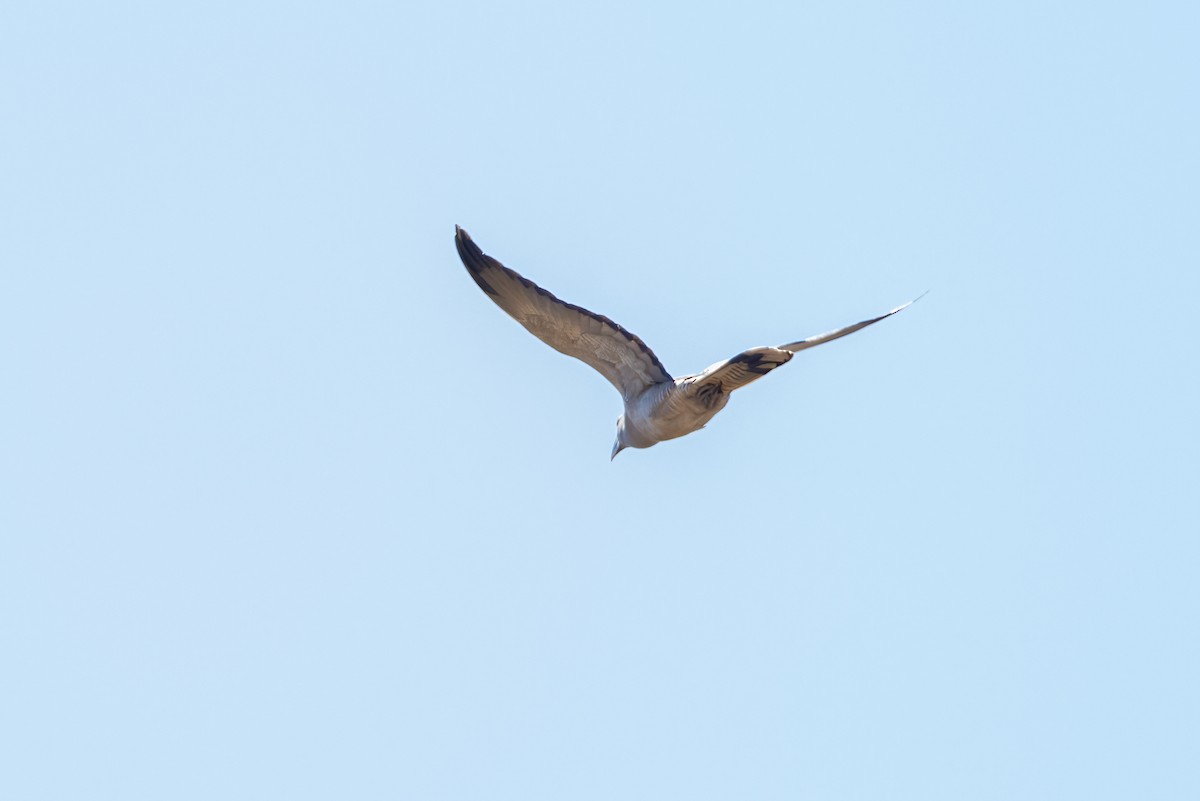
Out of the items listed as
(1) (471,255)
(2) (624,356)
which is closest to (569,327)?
(2) (624,356)

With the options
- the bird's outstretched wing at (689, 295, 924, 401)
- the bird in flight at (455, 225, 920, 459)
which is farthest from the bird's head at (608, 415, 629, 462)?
the bird's outstretched wing at (689, 295, 924, 401)

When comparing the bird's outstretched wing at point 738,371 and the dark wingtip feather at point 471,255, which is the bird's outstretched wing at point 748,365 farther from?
the dark wingtip feather at point 471,255

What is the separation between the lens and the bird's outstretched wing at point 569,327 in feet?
65.8

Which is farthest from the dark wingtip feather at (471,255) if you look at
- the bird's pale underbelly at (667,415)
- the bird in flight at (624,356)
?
the bird's pale underbelly at (667,415)

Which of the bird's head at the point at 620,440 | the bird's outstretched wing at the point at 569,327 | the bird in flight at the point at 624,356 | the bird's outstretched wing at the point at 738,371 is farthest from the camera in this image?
the bird's head at the point at 620,440

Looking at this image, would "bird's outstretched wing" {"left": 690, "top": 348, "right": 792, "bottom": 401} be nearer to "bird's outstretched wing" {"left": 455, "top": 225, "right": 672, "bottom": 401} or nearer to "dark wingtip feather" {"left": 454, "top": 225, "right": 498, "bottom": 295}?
"bird's outstretched wing" {"left": 455, "top": 225, "right": 672, "bottom": 401}

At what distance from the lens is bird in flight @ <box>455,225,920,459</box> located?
19.5 metres

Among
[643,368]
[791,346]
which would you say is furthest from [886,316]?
[643,368]

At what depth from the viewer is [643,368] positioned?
832 inches

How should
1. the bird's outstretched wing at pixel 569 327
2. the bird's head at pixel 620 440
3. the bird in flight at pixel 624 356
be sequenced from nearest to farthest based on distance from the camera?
the bird in flight at pixel 624 356 → the bird's outstretched wing at pixel 569 327 → the bird's head at pixel 620 440

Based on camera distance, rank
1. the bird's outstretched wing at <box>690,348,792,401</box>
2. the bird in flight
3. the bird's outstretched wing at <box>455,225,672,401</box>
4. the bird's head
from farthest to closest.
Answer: the bird's head → the bird's outstretched wing at <box>455,225,672,401</box> → the bird in flight → the bird's outstretched wing at <box>690,348,792,401</box>

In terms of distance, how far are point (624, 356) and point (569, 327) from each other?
2.53 ft

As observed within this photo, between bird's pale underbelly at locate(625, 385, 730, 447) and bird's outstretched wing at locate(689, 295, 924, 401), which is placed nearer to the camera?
bird's outstretched wing at locate(689, 295, 924, 401)

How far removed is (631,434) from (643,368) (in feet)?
2.79
